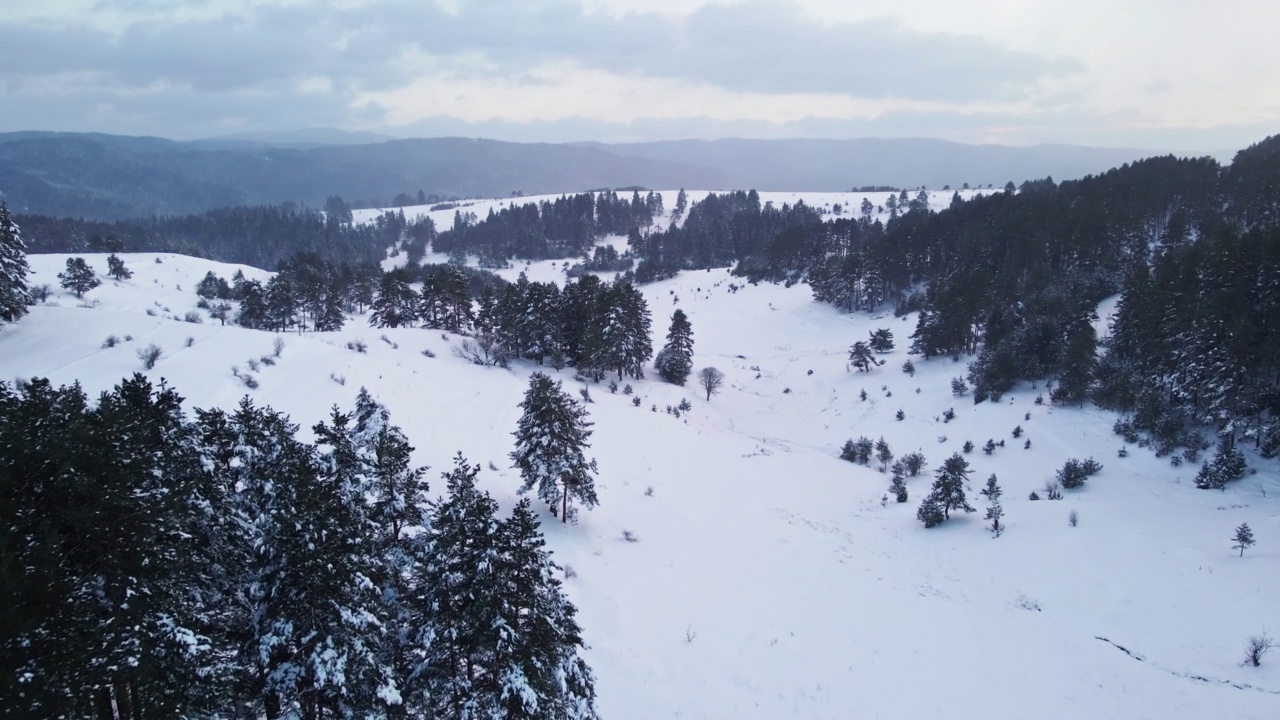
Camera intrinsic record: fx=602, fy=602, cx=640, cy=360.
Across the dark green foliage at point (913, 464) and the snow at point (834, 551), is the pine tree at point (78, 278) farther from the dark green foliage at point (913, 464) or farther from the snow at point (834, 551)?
the dark green foliage at point (913, 464)

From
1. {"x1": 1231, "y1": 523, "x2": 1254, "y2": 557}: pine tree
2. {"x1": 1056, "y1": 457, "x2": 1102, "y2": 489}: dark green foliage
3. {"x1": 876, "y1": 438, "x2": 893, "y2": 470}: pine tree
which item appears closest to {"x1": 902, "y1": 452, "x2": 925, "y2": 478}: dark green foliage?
{"x1": 876, "y1": 438, "x2": 893, "y2": 470}: pine tree

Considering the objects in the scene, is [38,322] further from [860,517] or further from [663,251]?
[663,251]

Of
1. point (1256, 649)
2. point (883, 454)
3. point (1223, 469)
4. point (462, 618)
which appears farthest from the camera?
point (883, 454)

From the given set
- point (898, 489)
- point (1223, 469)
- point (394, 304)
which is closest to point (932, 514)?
point (898, 489)

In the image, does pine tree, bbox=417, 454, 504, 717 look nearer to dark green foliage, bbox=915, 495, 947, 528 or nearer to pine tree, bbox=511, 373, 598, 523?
pine tree, bbox=511, 373, 598, 523

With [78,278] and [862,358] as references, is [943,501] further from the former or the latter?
[78,278]
